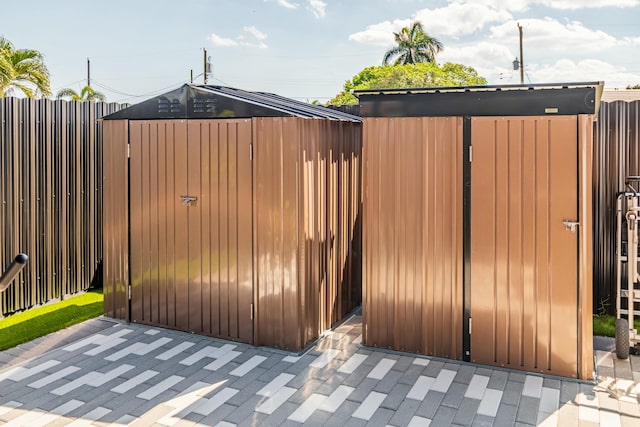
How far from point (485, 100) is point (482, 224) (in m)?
0.89

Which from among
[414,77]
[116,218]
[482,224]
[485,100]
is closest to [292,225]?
[482,224]

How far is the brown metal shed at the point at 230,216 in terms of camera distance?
4.57 metres

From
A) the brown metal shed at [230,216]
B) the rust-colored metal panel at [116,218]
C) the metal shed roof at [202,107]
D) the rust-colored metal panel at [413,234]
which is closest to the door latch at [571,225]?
the rust-colored metal panel at [413,234]

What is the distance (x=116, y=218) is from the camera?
533 cm

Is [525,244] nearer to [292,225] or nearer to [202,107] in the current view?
[292,225]

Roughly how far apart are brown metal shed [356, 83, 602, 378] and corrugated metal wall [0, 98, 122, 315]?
3.37 meters

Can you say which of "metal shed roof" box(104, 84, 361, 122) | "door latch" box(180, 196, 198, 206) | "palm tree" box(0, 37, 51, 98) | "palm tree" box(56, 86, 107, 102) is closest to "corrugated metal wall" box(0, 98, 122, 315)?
"metal shed roof" box(104, 84, 361, 122)

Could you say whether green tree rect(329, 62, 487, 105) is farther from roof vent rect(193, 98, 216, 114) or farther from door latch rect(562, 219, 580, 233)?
door latch rect(562, 219, 580, 233)

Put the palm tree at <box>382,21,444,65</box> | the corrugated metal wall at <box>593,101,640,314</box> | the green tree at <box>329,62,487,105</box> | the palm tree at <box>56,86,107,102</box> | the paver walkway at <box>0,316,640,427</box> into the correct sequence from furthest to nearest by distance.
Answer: the palm tree at <box>382,21,444,65</box>
the green tree at <box>329,62,487,105</box>
the palm tree at <box>56,86,107,102</box>
the corrugated metal wall at <box>593,101,640,314</box>
the paver walkway at <box>0,316,640,427</box>

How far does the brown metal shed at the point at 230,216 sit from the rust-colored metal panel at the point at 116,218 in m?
0.01

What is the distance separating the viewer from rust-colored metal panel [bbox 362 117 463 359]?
4.34m

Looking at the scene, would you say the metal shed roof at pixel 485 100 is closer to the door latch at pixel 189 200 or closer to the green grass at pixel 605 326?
the door latch at pixel 189 200

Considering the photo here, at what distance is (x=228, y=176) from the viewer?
4.76 metres

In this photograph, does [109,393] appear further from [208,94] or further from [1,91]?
[1,91]
